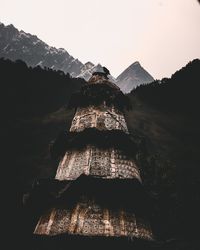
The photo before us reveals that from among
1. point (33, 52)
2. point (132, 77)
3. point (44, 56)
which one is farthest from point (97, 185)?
point (33, 52)

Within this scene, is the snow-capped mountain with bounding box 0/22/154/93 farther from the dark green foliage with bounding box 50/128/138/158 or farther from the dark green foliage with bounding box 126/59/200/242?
the dark green foliage with bounding box 50/128/138/158

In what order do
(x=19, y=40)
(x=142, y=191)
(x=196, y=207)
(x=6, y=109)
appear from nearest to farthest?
(x=142, y=191)
(x=196, y=207)
(x=6, y=109)
(x=19, y=40)

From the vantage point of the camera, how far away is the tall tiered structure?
616 centimetres

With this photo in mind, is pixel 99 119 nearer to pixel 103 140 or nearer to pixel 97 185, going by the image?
pixel 103 140

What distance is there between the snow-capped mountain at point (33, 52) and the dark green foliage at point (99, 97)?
207 ft

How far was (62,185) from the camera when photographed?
22.3ft

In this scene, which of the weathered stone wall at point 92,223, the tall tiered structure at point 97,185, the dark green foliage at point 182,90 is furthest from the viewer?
the dark green foliage at point 182,90

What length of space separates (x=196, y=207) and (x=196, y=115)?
43.3ft

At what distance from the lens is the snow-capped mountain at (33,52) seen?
7225 centimetres

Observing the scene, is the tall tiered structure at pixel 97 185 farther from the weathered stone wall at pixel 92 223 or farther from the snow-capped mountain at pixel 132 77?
the snow-capped mountain at pixel 132 77

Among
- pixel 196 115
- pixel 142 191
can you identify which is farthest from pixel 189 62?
pixel 142 191

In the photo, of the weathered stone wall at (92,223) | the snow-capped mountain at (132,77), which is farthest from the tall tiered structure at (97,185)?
the snow-capped mountain at (132,77)

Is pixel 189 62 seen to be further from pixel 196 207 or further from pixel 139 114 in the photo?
pixel 196 207

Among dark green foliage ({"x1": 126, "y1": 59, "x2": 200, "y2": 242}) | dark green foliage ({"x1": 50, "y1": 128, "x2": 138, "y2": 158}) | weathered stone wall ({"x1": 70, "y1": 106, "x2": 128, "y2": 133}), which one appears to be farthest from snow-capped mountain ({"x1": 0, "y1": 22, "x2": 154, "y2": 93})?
dark green foliage ({"x1": 50, "y1": 128, "x2": 138, "y2": 158})
